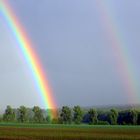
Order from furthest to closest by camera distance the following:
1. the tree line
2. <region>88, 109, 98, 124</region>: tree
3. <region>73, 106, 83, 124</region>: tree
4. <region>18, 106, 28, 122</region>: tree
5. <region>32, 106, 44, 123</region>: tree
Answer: <region>32, 106, 44, 123</region>: tree < <region>18, 106, 28, 122</region>: tree < <region>73, 106, 83, 124</region>: tree < <region>88, 109, 98, 124</region>: tree < the tree line

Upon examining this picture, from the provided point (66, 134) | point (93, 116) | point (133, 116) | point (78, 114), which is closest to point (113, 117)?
point (93, 116)

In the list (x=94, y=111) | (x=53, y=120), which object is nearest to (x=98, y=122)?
(x=94, y=111)

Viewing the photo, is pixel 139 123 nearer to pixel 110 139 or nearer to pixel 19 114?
pixel 19 114

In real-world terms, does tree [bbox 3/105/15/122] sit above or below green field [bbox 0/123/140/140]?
above

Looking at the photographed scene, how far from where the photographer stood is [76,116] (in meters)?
145

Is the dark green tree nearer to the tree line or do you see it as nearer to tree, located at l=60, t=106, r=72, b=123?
the tree line

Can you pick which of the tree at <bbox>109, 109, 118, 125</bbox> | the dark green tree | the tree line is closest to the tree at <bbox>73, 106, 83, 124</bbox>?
the tree line

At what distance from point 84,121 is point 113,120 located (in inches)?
1123

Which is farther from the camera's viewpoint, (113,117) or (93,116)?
(93,116)

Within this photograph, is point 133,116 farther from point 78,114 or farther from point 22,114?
point 22,114

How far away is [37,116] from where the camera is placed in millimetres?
153875

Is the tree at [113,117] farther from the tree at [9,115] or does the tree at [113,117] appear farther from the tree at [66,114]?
the tree at [9,115]

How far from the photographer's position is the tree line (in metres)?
130

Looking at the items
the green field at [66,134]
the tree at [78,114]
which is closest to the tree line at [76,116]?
the tree at [78,114]
